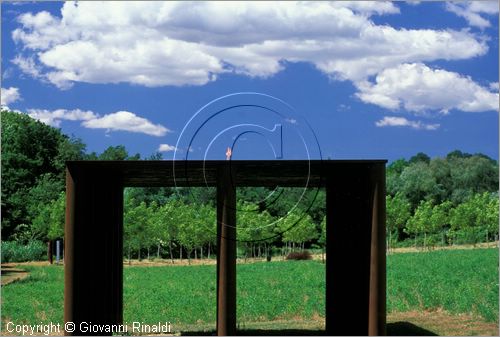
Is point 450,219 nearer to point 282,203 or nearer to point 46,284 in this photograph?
point 282,203

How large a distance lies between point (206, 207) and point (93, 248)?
2354 centimetres

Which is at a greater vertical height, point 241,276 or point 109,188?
point 109,188

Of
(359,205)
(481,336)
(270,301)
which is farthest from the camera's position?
(270,301)

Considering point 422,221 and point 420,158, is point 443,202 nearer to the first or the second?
point 422,221

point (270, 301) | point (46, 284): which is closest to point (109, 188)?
point (270, 301)

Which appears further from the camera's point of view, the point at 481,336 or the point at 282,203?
the point at 282,203

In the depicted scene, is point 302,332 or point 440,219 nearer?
point 302,332

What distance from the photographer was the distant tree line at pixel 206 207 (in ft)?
101

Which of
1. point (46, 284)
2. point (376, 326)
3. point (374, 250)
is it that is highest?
point (374, 250)

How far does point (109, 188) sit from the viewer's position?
10.7 meters

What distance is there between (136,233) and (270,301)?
13374 mm

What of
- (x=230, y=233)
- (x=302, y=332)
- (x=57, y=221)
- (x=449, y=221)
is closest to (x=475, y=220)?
(x=449, y=221)

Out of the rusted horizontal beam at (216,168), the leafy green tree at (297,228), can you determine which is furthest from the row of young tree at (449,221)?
the rusted horizontal beam at (216,168)

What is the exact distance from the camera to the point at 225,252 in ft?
30.1
